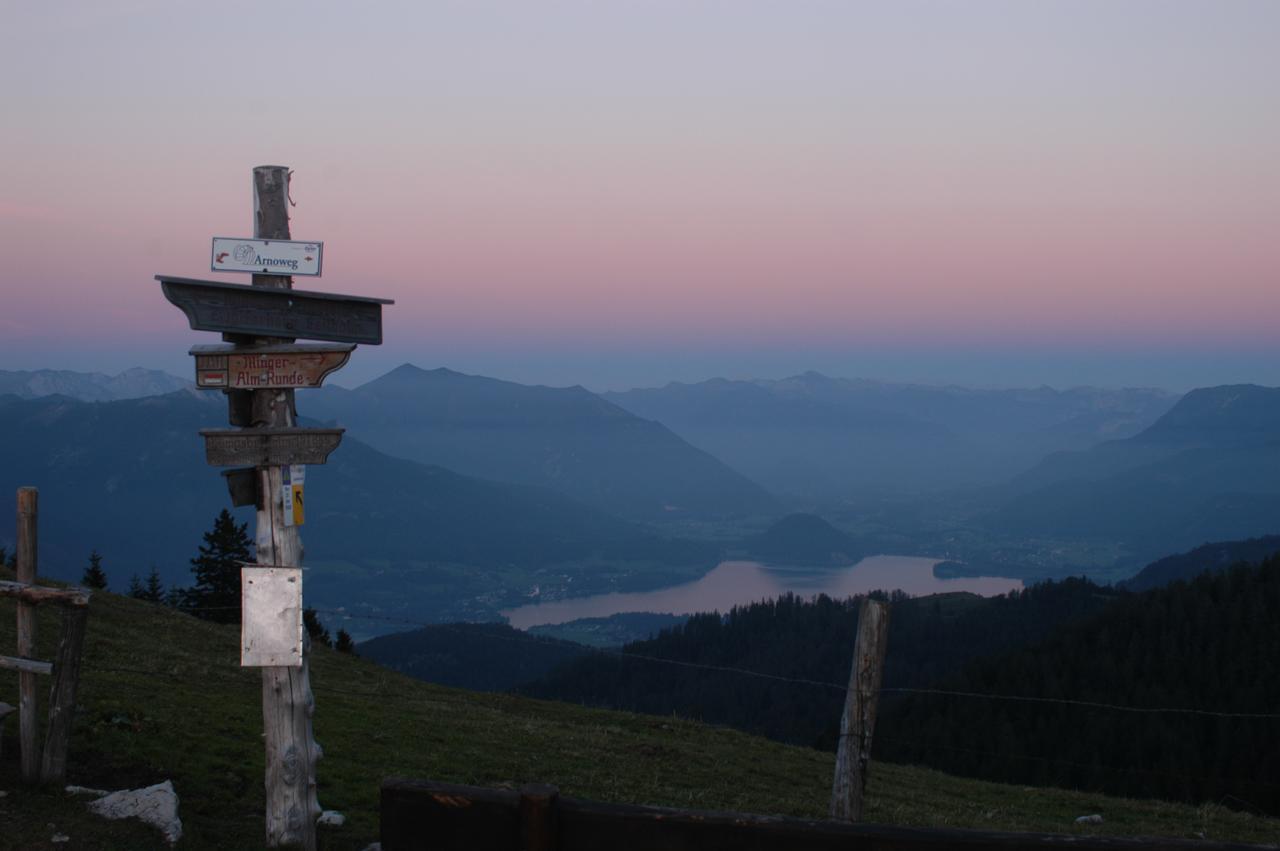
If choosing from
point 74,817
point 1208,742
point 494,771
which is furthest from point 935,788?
point 1208,742

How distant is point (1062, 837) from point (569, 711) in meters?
25.6

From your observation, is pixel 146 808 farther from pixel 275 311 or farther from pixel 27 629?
pixel 275 311

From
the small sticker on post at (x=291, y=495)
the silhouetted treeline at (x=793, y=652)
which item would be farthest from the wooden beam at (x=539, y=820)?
the silhouetted treeline at (x=793, y=652)

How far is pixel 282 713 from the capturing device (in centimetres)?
938

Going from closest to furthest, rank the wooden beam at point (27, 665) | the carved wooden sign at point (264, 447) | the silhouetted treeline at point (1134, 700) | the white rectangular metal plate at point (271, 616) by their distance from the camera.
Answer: the white rectangular metal plate at point (271, 616) → the carved wooden sign at point (264, 447) → the wooden beam at point (27, 665) → the silhouetted treeline at point (1134, 700)

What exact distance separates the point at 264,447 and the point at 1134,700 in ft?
317

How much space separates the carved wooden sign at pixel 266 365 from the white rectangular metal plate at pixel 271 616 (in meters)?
1.70

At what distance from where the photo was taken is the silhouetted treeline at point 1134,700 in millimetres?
69438

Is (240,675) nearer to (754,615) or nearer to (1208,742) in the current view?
(1208,742)

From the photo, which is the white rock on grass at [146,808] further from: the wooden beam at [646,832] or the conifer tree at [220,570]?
the conifer tree at [220,570]

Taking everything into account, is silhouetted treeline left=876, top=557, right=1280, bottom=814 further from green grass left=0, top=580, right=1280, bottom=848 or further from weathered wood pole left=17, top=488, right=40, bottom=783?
weathered wood pole left=17, top=488, right=40, bottom=783

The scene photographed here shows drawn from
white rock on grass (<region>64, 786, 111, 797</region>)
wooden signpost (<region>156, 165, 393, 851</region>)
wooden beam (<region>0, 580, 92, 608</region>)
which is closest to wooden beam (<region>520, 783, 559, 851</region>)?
wooden signpost (<region>156, 165, 393, 851</region>)

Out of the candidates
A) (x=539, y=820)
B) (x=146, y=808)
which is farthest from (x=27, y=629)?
(x=539, y=820)

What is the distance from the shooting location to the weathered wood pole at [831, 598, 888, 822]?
32.5 ft
